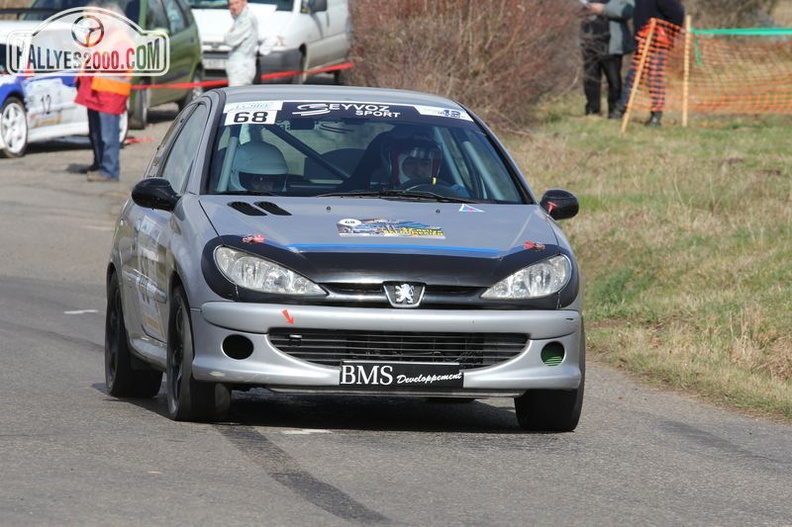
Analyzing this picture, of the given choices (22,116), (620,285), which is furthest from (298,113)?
(22,116)

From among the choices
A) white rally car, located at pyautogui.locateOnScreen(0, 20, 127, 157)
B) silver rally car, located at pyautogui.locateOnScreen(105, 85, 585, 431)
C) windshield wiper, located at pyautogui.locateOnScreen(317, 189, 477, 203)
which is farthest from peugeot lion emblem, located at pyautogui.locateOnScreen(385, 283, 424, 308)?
white rally car, located at pyautogui.locateOnScreen(0, 20, 127, 157)

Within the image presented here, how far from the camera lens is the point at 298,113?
9070mm

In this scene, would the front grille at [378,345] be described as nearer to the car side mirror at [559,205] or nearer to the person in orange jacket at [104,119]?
the car side mirror at [559,205]

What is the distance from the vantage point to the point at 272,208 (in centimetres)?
820

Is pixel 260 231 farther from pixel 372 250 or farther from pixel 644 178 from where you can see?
pixel 644 178

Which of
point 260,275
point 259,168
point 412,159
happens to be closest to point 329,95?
point 412,159

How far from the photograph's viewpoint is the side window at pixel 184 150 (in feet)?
29.3

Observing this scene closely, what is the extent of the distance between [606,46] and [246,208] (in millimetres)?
18995

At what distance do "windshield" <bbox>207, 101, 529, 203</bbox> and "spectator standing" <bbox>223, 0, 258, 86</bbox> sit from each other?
1148 cm

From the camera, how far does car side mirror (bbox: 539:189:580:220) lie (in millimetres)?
8789

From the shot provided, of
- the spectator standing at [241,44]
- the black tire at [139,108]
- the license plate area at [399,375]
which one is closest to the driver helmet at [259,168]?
the license plate area at [399,375]

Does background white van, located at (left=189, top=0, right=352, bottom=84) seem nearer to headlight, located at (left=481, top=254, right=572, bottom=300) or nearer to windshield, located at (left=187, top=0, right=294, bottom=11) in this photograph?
windshield, located at (left=187, top=0, right=294, bottom=11)

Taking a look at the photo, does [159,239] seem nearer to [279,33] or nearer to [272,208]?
[272,208]

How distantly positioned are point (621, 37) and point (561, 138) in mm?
4518
